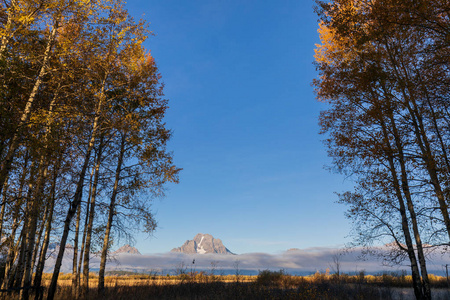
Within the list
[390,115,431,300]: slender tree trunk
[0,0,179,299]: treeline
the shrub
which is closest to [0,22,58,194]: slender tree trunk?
[0,0,179,299]: treeline

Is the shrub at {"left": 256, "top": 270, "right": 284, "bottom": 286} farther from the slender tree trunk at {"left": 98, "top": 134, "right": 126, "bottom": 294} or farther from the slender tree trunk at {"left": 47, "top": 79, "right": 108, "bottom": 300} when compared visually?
the slender tree trunk at {"left": 47, "top": 79, "right": 108, "bottom": 300}

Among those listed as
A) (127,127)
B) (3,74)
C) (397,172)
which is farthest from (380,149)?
(3,74)

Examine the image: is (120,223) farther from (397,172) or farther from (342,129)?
(397,172)

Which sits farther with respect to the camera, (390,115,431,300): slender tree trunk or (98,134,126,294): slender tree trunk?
(98,134,126,294): slender tree trunk

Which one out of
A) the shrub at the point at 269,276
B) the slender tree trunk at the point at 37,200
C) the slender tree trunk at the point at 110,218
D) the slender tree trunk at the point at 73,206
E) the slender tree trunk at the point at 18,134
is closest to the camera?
the slender tree trunk at the point at 18,134

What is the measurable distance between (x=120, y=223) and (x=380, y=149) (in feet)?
37.6

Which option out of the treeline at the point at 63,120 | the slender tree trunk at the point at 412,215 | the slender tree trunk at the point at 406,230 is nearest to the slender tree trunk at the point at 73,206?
the treeline at the point at 63,120

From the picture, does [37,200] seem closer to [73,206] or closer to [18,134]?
[73,206]

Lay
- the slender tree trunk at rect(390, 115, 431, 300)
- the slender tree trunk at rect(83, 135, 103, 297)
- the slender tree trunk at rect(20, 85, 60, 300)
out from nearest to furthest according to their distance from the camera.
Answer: the slender tree trunk at rect(20, 85, 60, 300) < the slender tree trunk at rect(390, 115, 431, 300) < the slender tree trunk at rect(83, 135, 103, 297)

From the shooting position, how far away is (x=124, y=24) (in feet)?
41.1

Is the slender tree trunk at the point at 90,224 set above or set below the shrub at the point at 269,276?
above

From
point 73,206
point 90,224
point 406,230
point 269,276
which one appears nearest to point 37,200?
point 73,206

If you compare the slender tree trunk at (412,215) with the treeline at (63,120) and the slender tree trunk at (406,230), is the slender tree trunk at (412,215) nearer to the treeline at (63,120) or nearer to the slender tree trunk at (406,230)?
the slender tree trunk at (406,230)

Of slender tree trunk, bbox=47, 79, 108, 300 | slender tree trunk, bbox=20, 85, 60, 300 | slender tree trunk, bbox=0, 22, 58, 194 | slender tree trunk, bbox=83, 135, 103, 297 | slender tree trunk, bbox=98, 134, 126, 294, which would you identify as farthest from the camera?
slender tree trunk, bbox=98, 134, 126, 294
